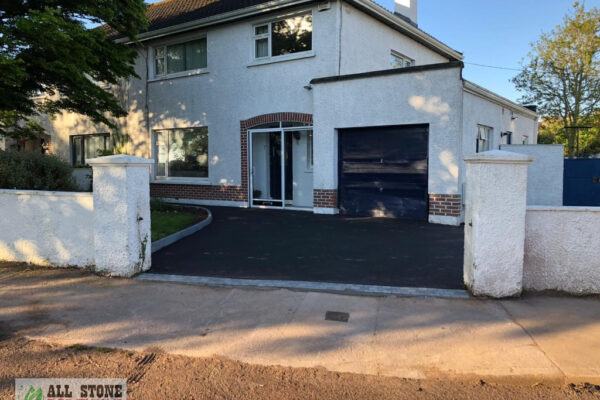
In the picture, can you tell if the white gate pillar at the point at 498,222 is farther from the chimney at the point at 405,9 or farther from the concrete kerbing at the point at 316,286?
the chimney at the point at 405,9

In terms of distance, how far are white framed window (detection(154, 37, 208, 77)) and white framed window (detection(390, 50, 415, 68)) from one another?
19.9 feet

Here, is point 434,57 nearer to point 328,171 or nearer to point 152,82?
point 328,171

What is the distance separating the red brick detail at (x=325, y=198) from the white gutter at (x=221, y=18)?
4.93m

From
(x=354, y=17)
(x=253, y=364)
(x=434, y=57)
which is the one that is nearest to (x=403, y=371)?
(x=253, y=364)

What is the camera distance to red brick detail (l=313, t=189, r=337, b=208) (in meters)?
11.1

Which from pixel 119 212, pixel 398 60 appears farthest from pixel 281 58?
pixel 119 212

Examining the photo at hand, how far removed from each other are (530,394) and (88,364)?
136 inches

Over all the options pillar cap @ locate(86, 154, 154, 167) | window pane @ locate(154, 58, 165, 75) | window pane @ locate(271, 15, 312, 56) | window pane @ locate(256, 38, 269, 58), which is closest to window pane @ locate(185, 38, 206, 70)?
window pane @ locate(154, 58, 165, 75)

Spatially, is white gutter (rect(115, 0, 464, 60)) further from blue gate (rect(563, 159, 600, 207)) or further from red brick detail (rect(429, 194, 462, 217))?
blue gate (rect(563, 159, 600, 207))

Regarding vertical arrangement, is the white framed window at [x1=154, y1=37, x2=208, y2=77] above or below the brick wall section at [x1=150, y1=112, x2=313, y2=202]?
above

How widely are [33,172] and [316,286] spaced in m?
5.76

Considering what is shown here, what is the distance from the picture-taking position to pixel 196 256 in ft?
22.8

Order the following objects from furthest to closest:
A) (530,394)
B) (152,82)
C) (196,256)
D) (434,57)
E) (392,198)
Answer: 1. (434,57)
2. (152,82)
3. (392,198)
4. (196,256)
5. (530,394)

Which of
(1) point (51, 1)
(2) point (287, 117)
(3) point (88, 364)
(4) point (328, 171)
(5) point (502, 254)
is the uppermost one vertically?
→ (1) point (51, 1)
